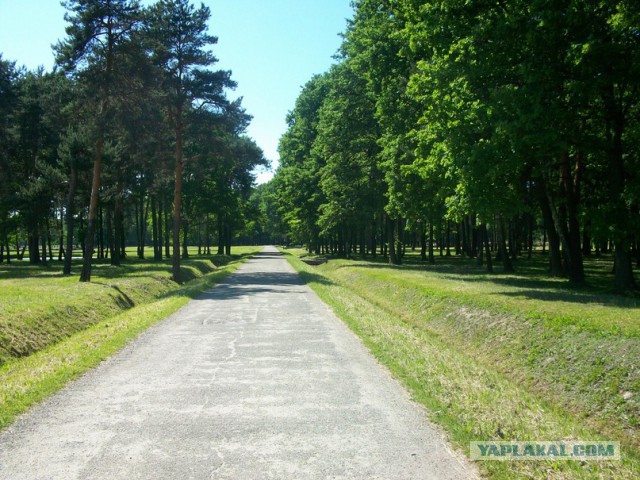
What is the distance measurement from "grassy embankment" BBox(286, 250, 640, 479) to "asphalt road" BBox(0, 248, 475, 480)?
658mm

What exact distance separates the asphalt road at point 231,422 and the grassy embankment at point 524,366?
658mm

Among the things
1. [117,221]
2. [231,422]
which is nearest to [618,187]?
[231,422]

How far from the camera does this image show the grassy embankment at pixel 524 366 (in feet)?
20.7

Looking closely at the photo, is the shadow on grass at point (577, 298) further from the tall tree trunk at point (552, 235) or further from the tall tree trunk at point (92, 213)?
the tall tree trunk at point (92, 213)

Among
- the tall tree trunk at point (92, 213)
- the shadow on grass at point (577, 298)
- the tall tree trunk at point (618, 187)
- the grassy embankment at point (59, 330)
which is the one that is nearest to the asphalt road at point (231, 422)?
the grassy embankment at point (59, 330)

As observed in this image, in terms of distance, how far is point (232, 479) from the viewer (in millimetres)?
4750

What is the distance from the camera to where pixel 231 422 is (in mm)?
6312

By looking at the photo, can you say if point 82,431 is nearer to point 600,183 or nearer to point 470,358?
point 470,358

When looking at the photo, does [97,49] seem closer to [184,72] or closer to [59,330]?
[184,72]

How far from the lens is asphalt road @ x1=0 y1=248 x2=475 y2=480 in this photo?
5.04 m

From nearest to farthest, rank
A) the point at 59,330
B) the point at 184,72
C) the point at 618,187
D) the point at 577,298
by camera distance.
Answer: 1. the point at 59,330
2. the point at 577,298
3. the point at 618,187
4. the point at 184,72

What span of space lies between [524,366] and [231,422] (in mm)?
6449

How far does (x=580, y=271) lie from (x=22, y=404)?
20003mm

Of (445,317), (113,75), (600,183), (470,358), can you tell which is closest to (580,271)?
(600,183)
